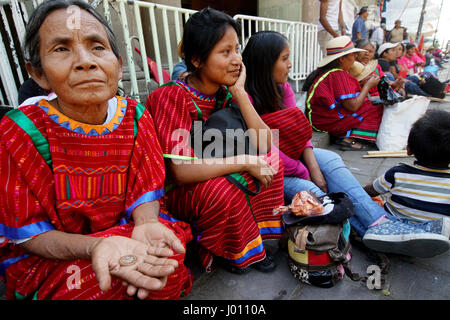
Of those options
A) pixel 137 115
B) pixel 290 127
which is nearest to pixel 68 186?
pixel 137 115

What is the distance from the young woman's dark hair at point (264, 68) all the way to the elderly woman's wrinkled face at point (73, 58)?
136 centimetres

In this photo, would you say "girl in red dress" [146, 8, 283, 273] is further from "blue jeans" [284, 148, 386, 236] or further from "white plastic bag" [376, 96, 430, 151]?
"white plastic bag" [376, 96, 430, 151]

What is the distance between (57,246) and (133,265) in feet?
1.20

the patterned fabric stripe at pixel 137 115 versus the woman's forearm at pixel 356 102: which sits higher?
the patterned fabric stripe at pixel 137 115

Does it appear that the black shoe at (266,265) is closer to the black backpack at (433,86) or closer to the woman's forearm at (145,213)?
the woman's forearm at (145,213)

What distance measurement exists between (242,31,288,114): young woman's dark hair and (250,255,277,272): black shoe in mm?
1129

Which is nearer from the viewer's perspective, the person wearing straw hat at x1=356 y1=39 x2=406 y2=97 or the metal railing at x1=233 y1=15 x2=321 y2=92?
the person wearing straw hat at x1=356 y1=39 x2=406 y2=97

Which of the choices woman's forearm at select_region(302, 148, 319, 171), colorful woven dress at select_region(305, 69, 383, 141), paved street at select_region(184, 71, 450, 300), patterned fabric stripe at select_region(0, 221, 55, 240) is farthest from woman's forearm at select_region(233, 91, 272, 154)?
colorful woven dress at select_region(305, 69, 383, 141)

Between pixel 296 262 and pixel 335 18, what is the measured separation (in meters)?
6.35

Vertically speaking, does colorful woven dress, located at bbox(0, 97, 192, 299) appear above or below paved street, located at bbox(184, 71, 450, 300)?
above

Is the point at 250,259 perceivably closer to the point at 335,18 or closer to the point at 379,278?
the point at 379,278

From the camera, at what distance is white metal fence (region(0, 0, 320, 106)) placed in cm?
236

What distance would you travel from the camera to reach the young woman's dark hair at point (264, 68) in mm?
2248

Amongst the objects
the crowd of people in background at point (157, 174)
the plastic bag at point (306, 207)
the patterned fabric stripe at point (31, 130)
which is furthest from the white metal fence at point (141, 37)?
the plastic bag at point (306, 207)
